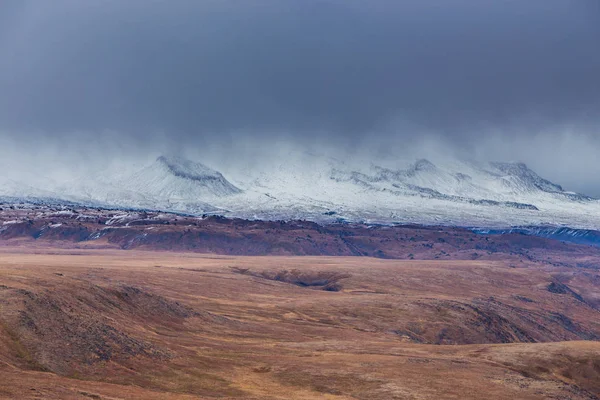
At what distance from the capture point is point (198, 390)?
83188mm

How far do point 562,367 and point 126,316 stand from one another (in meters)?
66.3

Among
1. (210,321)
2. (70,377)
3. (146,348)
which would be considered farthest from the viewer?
(210,321)

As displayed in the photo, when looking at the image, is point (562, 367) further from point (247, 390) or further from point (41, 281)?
point (41, 281)

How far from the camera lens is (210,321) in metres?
135

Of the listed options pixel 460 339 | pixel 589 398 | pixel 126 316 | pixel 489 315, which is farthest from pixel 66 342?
pixel 489 315

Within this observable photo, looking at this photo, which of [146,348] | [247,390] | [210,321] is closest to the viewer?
[247,390]

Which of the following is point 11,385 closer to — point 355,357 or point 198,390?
point 198,390

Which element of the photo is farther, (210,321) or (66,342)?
(210,321)

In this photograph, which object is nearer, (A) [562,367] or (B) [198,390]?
(B) [198,390]

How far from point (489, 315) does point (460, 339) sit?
81.8 feet

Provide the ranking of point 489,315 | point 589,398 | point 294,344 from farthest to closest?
1. point 489,315
2. point 294,344
3. point 589,398

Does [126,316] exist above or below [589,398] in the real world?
above

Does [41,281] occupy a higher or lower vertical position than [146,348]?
higher

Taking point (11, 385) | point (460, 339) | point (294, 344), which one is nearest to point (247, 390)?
point (11, 385)
